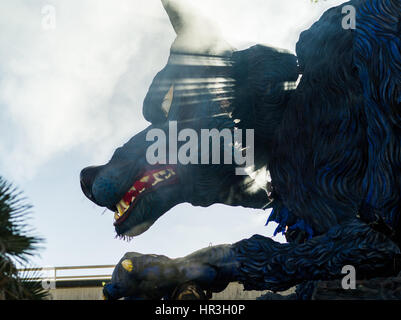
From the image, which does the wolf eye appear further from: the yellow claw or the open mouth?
the yellow claw

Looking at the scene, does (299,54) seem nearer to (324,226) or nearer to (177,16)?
(177,16)

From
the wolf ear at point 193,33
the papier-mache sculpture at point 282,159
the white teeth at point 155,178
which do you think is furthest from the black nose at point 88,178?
the wolf ear at point 193,33

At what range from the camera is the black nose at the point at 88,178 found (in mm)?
2975

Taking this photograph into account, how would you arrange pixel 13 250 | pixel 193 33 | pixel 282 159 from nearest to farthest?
pixel 13 250
pixel 282 159
pixel 193 33

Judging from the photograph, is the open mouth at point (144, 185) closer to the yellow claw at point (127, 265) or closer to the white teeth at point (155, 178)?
the white teeth at point (155, 178)

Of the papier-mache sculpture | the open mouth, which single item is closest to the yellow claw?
the papier-mache sculpture

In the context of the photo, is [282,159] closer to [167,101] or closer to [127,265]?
[167,101]

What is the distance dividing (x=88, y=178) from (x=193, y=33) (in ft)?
2.90

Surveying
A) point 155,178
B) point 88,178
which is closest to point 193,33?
point 155,178

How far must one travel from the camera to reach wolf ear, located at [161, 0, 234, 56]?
9.87 feet

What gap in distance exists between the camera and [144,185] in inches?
117

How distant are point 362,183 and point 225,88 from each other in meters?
0.81

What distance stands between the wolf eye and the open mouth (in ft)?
1.03
